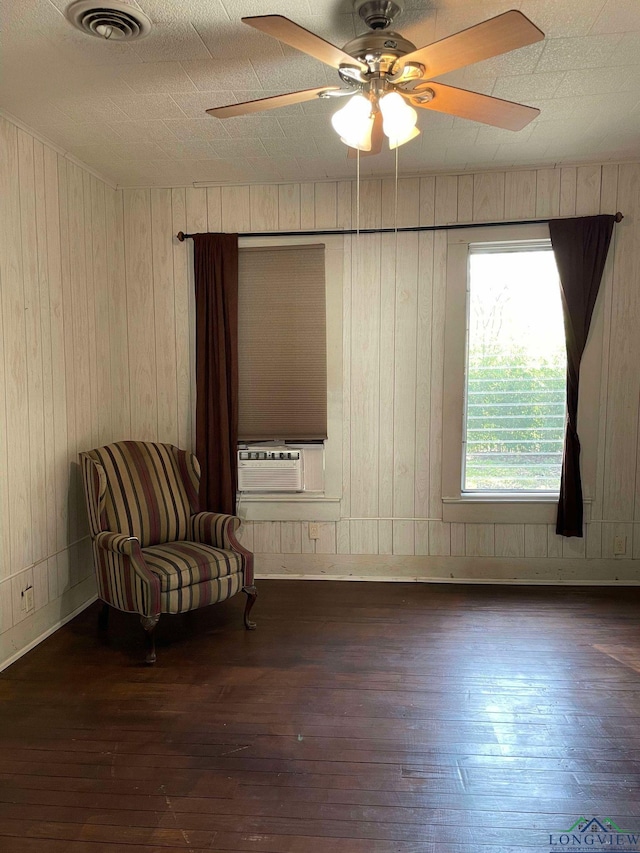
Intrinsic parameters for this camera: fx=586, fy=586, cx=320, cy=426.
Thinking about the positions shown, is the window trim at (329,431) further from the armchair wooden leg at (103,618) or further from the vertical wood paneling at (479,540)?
the armchair wooden leg at (103,618)

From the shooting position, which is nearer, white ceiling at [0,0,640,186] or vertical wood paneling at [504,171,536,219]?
white ceiling at [0,0,640,186]

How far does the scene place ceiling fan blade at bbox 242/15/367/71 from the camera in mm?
1650

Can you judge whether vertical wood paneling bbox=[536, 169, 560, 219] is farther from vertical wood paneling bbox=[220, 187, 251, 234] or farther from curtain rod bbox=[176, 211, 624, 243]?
vertical wood paneling bbox=[220, 187, 251, 234]

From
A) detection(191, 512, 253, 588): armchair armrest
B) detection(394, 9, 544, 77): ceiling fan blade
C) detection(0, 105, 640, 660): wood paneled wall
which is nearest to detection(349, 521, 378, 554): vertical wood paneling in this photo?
detection(0, 105, 640, 660): wood paneled wall

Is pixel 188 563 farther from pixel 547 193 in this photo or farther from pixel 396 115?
pixel 547 193

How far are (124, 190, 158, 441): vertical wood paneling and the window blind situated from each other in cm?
66

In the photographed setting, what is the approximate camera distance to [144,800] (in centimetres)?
205

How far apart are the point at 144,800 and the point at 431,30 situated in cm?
303

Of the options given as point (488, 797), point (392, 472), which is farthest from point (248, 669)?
point (392, 472)

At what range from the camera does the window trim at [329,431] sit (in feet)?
13.4

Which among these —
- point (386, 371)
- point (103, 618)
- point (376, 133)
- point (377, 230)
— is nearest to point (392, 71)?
point (376, 133)

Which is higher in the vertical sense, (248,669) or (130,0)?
(130,0)

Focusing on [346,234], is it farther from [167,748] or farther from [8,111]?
[167,748]

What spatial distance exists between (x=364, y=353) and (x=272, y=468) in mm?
1041
